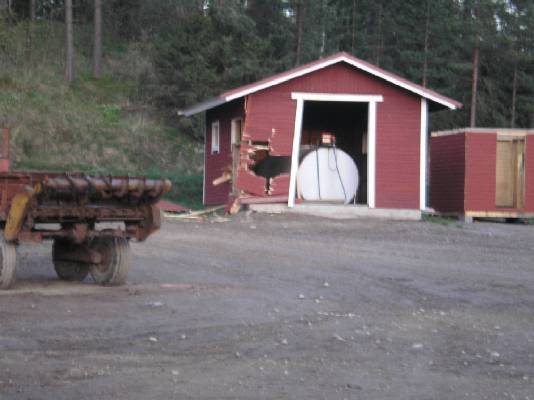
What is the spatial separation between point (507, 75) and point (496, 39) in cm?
301

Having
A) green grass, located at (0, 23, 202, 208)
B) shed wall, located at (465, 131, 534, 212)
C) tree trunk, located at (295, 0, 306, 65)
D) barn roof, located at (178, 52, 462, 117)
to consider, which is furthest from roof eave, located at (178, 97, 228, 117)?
tree trunk, located at (295, 0, 306, 65)

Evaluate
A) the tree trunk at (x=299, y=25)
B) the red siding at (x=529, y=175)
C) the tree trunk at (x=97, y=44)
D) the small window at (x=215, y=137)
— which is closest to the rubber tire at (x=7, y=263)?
the small window at (x=215, y=137)

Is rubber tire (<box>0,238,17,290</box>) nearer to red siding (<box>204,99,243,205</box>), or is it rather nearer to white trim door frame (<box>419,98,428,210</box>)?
red siding (<box>204,99,243,205</box>)

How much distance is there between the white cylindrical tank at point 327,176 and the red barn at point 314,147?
0.07 metres

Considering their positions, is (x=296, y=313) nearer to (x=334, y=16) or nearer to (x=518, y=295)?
(x=518, y=295)

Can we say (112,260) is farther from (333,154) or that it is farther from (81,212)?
(333,154)

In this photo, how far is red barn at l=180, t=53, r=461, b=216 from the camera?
24.7 metres

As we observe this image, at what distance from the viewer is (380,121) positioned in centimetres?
2534

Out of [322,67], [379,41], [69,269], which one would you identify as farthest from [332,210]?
[379,41]

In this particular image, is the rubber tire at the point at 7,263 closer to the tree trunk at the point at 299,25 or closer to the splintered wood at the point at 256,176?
the splintered wood at the point at 256,176

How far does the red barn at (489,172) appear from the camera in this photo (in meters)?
26.0

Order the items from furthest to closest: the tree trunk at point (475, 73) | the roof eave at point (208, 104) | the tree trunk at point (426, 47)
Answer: the tree trunk at point (426, 47)
the tree trunk at point (475, 73)
the roof eave at point (208, 104)

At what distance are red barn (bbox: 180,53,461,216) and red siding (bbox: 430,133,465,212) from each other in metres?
1.39

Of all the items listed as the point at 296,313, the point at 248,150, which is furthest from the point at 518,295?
the point at 248,150
